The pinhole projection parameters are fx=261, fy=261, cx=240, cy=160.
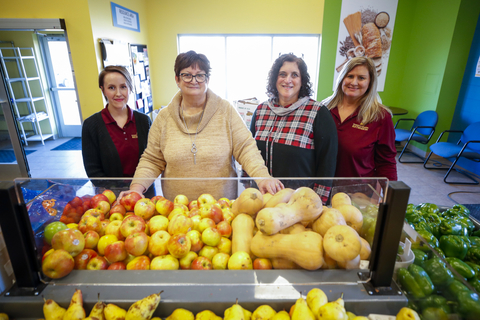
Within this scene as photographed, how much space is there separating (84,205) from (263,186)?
0.79m

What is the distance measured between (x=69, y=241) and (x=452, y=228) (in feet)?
5.51

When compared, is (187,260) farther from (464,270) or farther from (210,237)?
(464,270)

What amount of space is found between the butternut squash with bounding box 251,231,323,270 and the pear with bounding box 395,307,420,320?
9.6 inches

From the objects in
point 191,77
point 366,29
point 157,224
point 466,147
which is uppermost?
point 366,29

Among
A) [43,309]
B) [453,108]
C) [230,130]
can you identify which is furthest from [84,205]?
[453,108]

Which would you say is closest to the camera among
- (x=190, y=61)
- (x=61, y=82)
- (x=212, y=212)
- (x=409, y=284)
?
(x=409, y=284)

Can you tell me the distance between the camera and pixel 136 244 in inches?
35.7

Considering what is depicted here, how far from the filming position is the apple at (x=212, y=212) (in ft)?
3.59

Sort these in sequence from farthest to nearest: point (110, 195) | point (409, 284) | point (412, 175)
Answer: point (412, 175) → point (110, 195) → point (409, 284)

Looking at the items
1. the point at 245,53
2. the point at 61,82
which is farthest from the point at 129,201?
the point at 61,82

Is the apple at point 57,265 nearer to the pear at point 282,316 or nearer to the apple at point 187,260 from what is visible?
the apple at point 187,260

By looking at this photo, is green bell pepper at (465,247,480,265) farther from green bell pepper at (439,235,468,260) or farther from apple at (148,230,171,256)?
apple at (148,230,171,256)

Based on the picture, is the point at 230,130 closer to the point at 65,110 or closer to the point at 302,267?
the point at 302,267

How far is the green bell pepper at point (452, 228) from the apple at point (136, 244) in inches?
55.9
